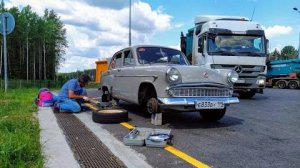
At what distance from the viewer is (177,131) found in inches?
305

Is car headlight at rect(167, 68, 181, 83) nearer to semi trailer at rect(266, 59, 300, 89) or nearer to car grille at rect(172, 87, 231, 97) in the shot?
car grille at rect(172, 87, 231, 97)

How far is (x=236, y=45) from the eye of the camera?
1486 cm

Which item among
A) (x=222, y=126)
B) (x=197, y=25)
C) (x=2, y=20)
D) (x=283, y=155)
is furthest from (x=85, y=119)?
(x=197, y=25)

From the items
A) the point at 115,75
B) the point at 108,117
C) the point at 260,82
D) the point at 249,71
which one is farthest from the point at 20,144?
the point at 260,82

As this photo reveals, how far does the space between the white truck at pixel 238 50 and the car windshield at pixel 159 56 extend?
459cm

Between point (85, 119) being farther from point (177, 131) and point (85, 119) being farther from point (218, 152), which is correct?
point (218, 152)

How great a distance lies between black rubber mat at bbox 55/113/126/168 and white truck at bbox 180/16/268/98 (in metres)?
7.31

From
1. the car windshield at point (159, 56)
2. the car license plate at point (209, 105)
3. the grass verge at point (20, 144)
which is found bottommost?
the grass verge at point (20, 144)

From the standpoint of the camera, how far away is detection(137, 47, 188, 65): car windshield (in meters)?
9.66

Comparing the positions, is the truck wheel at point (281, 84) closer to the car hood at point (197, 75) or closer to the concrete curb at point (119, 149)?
the car hood at point (197, 75)

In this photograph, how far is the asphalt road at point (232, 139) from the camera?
→ 5447 mm

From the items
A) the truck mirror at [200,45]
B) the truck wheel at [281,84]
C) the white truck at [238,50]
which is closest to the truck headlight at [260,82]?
the white truck at [238,50]

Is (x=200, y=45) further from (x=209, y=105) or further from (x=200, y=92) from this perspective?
(x=209, y=105)

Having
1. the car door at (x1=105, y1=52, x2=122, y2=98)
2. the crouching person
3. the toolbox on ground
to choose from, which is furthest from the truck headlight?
the toolbox on ground
